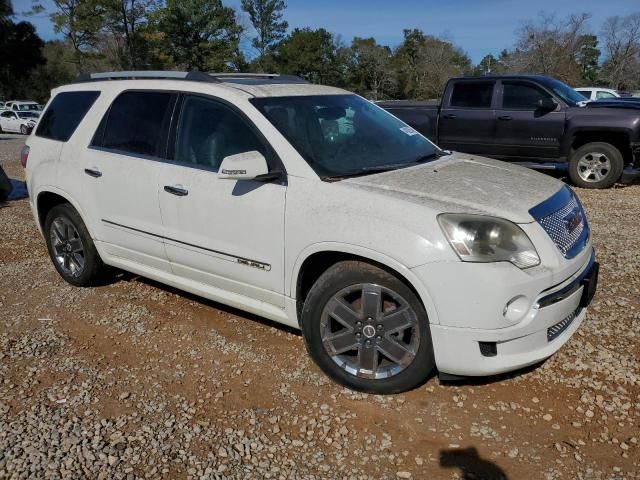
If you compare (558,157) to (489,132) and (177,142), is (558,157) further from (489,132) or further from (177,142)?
(177,142)

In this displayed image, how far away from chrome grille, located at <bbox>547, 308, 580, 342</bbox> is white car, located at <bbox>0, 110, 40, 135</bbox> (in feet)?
96.2

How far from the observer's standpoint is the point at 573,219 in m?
3.19

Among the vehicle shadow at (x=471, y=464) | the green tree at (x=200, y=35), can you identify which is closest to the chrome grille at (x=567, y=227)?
the vehicle shadow at (x=471, y=464)

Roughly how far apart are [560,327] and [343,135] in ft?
6.02

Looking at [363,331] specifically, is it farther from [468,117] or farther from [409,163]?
[468,117]

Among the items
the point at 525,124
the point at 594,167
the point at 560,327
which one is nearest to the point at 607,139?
the point at 594,167

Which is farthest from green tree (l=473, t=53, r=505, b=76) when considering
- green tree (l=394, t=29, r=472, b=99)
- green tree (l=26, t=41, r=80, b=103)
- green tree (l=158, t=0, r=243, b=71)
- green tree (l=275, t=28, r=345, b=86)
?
green tree (l=26, t=41, r=80, b=103)

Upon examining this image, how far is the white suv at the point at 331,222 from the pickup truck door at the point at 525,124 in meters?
5.78

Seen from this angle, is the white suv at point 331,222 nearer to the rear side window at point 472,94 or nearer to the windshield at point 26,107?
the rear side window at point 472,94

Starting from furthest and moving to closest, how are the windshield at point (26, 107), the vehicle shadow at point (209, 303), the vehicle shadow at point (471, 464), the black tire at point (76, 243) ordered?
the windshield at point (26, 107), the black tire at point (76, 243), the vehicle shadow at point (209, 303), the vehicle shadow at point (471, 464)

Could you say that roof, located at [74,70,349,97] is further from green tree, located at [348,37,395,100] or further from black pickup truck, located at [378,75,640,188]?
green tree, located at [348,37,395,100]

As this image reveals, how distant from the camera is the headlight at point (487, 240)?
8.75 ft

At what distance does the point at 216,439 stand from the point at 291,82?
273 cm

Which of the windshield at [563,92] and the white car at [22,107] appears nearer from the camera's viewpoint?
the windshield at [563,92]
